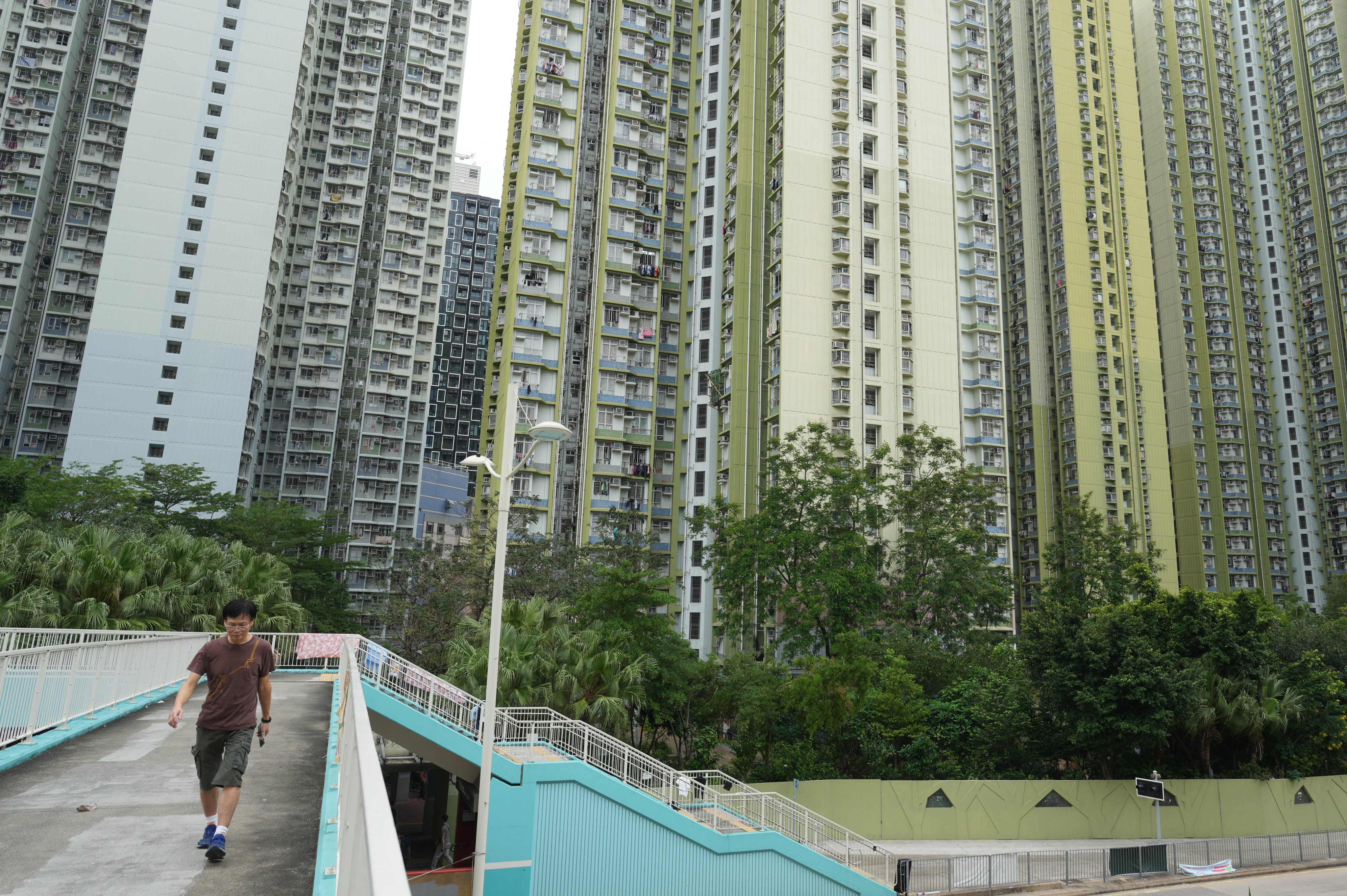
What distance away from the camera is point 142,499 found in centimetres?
4778

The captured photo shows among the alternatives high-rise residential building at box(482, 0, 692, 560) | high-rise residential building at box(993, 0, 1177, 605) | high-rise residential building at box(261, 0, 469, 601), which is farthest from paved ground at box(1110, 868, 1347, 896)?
high-rise residential building at box(261, 0, 469, 601)

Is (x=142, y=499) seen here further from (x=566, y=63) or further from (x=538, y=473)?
(x=566, y=63)

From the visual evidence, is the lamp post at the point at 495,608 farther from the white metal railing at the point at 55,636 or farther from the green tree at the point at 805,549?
the green tree at the point at 805,549

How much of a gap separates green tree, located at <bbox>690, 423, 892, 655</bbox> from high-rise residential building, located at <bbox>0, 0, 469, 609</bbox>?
37.6 meters

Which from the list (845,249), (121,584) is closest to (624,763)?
(121,584)

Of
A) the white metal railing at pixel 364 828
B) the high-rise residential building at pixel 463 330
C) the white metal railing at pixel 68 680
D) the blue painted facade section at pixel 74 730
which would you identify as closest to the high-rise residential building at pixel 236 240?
the high-rise residential building at pixel 463 330

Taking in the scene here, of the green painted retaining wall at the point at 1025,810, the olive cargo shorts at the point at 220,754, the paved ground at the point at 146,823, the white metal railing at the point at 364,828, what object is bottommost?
the green painted retaining wall at the point at 1025,810

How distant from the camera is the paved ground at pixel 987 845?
25.5m

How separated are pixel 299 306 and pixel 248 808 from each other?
7427 centimetres

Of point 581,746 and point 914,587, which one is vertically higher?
point 914,587

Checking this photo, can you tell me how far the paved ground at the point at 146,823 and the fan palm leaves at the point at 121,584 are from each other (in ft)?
47.0

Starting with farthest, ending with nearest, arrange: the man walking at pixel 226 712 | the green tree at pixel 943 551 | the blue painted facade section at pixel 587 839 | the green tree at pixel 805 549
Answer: the green tree at pixel 943 551 → the green tree at pixel 805 549 → the blue painted facade section at pixel 587 839 → the man walking at pixel 226 712

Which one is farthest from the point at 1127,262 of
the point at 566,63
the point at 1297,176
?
the point at 566,63

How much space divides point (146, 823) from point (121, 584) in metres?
20.8
